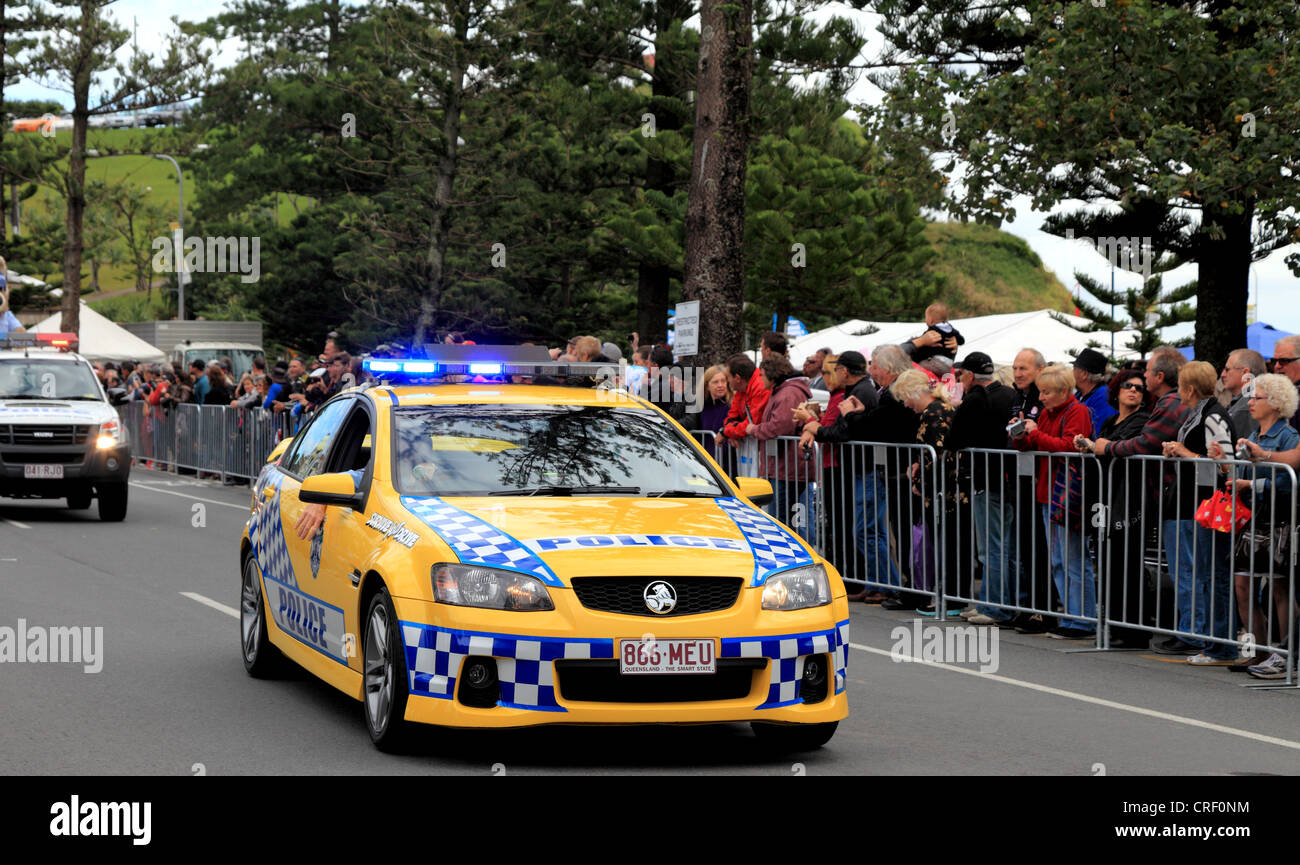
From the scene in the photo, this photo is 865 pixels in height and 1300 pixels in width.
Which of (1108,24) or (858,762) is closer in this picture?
(858,762)

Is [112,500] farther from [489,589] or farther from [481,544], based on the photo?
[489,589]

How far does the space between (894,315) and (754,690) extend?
3726cm

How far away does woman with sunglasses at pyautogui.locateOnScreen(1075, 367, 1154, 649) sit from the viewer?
10992 millimetres

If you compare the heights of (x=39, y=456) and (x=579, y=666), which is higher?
(x=39, y=456)

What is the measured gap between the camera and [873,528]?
13492 mm

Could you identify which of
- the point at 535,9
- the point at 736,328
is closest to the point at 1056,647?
the point at 736,328

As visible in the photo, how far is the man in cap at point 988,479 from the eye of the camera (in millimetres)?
12094

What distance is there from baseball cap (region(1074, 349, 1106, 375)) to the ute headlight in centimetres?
1226

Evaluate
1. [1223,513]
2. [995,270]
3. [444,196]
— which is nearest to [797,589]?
[1223,513]

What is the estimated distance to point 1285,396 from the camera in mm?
9969

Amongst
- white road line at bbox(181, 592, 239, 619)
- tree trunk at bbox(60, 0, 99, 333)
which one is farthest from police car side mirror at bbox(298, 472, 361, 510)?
tree trunk at bbox(60, 0, 99, 333)

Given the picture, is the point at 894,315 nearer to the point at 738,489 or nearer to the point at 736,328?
the point at 736,328

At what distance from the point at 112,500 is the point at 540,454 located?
45.7 feet

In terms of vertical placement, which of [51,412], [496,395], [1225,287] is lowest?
[51,412]
